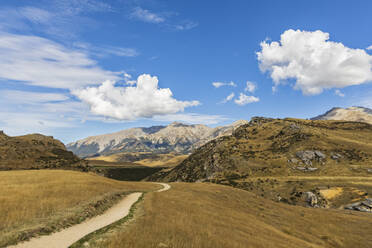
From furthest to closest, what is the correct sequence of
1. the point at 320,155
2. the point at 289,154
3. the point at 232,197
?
the point at 289,154, the point at 320,155, the point at 232,197

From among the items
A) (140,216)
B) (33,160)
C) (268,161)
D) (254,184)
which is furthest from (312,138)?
(33,160)

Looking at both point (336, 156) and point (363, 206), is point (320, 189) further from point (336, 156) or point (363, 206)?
point (336, 156)

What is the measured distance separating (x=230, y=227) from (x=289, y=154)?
104088 mm

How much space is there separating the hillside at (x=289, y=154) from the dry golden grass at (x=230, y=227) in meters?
60.3

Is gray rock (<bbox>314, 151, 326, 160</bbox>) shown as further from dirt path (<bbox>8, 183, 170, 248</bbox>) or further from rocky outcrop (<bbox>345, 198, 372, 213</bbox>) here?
dirt path (<bbox>8, 183, 170, 248</bbox>)

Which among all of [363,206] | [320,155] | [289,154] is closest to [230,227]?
[363,206]

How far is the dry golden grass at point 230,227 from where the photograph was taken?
45.9 ft

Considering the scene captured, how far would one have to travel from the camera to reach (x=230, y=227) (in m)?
21.4

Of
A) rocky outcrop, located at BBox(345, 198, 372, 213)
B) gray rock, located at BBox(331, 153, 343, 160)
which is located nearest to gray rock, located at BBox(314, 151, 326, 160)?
gray rock, located at BBox(331, 153, 343, 160)

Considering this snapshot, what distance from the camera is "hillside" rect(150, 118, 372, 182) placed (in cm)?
9406

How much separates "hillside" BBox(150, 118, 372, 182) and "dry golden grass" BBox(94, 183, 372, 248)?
60287 millimetres

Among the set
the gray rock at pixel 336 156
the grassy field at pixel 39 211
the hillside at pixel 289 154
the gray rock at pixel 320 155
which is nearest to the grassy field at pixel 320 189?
the hillside at pixel 289 154

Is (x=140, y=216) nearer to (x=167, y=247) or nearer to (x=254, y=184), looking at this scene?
(x=167, y=247)

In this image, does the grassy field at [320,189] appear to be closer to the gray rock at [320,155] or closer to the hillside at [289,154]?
the hillside at [289,154]
